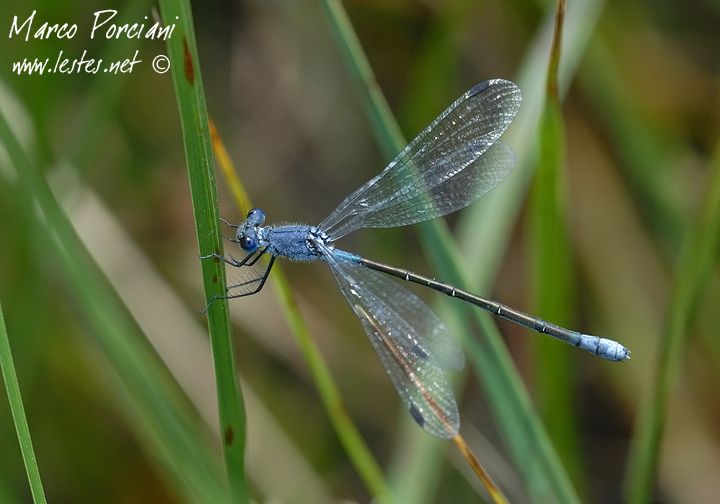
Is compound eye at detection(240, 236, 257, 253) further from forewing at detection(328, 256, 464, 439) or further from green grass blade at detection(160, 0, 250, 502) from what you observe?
green grass blade at detection(160, 0, 250, 502)

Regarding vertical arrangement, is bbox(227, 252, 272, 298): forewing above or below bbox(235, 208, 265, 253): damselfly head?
below

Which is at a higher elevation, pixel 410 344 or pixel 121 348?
pixel 121 348

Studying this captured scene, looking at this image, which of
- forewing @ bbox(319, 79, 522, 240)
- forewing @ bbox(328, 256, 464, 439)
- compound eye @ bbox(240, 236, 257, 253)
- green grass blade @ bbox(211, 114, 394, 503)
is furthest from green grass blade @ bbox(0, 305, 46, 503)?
forewing @ bbox(319, 79, 522, 240)

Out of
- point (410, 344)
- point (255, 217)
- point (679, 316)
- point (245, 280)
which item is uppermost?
point (255, 217)

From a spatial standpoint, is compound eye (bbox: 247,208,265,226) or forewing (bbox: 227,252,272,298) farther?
compound eye (bbox: 247,208,265,226)

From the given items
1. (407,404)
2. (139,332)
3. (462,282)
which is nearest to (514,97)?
(462,282)

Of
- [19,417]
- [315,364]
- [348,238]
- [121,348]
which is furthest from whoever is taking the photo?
[348,238]

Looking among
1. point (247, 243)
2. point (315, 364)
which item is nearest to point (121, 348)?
point (315, 364)

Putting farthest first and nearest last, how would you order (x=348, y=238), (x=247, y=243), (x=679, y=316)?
(x=348, y=238) < (x=247, y=243) < (x=679, y=316)

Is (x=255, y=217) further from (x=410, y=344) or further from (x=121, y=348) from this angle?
(x=121, y=348)
